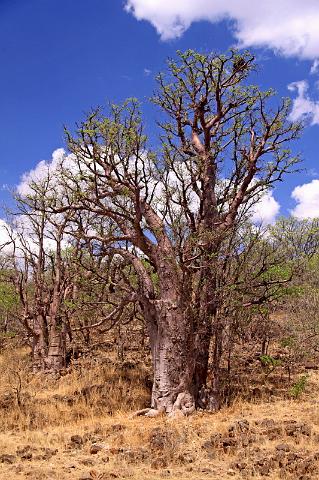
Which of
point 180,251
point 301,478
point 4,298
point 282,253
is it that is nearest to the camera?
point 301,478

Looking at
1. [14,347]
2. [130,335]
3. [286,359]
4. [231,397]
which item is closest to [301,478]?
[231,397]

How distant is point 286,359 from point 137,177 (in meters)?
6.28

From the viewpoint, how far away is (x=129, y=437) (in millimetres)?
8008

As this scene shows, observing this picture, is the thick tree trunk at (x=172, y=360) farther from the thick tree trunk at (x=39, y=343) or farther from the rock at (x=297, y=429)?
the thick tree trunk at (x=39, y=343)

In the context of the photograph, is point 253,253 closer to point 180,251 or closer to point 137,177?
point 180,251

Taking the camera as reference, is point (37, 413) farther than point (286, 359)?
No

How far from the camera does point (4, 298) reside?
58.9 ft

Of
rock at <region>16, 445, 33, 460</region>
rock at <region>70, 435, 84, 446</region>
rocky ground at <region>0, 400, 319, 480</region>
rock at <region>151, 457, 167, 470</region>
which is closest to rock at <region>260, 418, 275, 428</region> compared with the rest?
rocky ground at <region>0, 400, 319, 480</region>

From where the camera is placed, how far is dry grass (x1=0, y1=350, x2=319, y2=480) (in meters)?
6.60

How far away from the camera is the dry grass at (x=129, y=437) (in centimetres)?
660

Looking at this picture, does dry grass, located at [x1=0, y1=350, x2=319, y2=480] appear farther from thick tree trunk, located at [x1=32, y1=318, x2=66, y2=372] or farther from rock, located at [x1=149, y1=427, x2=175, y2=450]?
thick tree trunk, located at [x1=32, y1=318, x2=66, y2=372]

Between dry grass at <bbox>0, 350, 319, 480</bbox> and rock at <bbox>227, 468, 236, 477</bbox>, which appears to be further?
dry grass at <bbox>0, 350, 319, 480</bbox>

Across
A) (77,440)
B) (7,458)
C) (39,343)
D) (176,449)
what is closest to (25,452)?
(7,458)

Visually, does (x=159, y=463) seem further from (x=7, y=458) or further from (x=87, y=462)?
(x=7, y=458)
